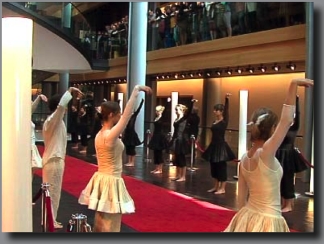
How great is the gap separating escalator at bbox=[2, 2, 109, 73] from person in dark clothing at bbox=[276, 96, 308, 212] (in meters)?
2.49

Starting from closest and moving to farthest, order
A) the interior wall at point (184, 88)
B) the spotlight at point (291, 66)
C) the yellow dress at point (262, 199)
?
the yellow dress at point (262, 199) → the spotlight at point (291, 66) → the interior wall at point (184, 88)

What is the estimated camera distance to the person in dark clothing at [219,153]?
307 inches

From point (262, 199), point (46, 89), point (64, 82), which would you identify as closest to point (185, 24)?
point (64, 82)

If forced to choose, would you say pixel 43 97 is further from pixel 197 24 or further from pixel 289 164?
pixel 197 24

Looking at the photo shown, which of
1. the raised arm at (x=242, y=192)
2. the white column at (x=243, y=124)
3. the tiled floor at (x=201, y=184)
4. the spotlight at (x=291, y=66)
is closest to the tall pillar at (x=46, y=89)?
the tiled floor at (x=201, y=184)

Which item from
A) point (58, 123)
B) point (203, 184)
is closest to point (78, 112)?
point (58, 123)

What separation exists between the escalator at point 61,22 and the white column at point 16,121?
603 mm

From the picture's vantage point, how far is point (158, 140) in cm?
969

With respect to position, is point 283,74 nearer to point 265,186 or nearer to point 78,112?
point 78,112

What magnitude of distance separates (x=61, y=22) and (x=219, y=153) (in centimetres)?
304

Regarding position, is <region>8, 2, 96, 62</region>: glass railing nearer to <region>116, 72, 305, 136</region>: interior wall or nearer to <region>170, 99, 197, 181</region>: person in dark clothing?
<region>116, 72, 305, 136</region>: interior wall

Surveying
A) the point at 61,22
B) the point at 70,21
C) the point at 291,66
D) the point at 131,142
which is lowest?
the point at 131,142

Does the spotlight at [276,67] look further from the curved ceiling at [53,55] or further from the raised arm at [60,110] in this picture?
the raised arm at [60,110]

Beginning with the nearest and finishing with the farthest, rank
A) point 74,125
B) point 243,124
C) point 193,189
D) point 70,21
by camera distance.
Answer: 1. point 74,125
2. point 193,189
3. point 70,21
4. point 243,124
